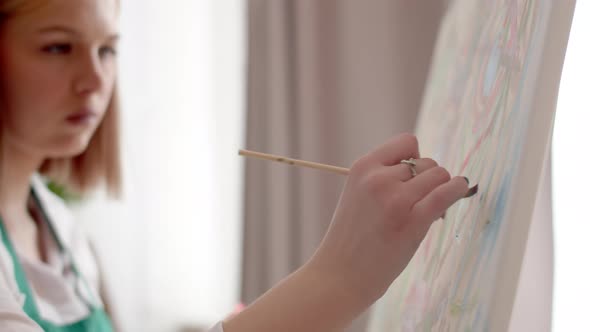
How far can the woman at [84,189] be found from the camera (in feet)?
1.67

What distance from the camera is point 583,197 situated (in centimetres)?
65

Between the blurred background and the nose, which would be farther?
the blurred background

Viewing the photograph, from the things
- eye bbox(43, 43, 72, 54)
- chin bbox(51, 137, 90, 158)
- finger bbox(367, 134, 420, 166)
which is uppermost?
eye bbox(43, 43, 72, 54)

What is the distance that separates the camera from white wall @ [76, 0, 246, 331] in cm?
202

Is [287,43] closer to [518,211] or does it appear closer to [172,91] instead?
[172,91]

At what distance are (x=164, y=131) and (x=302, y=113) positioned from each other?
1.49ft

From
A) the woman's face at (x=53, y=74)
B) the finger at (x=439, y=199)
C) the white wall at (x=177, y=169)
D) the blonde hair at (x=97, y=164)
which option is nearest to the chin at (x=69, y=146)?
the woman's face at (x=53, y=74)

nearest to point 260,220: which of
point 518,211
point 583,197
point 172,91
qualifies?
point 172,91

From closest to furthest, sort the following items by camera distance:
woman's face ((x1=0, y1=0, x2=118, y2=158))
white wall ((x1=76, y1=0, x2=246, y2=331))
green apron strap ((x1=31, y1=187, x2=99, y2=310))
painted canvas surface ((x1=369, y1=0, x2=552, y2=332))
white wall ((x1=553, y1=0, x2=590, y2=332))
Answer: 1. painted canvas surface ((x1=369, y1=0, x2=552, y2=332))
2. white wall ((x1=553, y1=0, x2=590, y2=332))
3. woman's face ((x1=0, y1=0, x2=118, y2=158))
4. green apron strap ((x1=31, y1=187, x2=99, y2=310))
5. white wall ((x1=76, y1=0, x2=246, y2=331))

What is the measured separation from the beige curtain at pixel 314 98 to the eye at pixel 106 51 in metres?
0.71

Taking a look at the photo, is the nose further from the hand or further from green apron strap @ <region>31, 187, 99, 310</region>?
the hand

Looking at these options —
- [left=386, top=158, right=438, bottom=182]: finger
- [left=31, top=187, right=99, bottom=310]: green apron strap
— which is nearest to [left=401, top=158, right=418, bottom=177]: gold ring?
[left=386, top=158, right=438, bottom=182]: finger

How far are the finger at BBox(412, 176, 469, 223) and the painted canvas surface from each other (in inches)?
1.1

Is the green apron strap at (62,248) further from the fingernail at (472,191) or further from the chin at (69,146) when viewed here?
the fingernail at (472,191)
